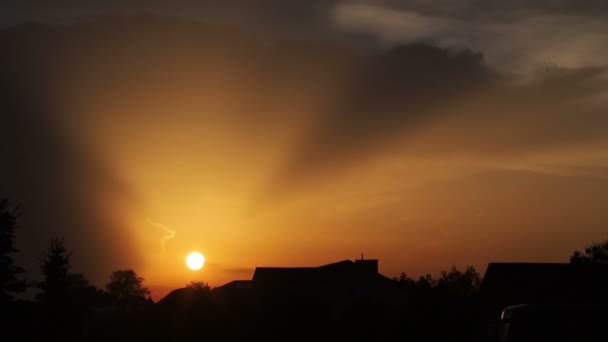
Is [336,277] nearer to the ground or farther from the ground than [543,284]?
farther from the ground

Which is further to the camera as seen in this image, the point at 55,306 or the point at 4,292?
the point at 55,306

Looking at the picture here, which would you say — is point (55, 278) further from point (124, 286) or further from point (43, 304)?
point (124, 286)

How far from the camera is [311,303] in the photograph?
55.0 metres

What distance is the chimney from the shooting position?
73.3 meters

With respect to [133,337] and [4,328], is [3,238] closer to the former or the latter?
[4,328]

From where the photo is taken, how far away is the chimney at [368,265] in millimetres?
73312

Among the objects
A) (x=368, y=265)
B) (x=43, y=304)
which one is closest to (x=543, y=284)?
(x=368, y=265)

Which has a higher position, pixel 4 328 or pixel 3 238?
pixel 3 238

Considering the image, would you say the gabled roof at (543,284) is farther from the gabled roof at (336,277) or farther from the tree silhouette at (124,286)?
the tree silhouette at (124,286)

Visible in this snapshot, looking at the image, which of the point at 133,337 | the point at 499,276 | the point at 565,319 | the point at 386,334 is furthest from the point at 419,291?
the point at 565,319

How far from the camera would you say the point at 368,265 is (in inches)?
2931

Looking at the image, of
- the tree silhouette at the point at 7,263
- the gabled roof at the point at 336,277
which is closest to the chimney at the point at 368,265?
the gabled roof at the point at 336,277

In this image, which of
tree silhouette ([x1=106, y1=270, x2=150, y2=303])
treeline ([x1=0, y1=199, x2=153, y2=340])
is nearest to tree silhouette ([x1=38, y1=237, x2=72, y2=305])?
treeline ([x1=0, y1=199, x2=153, y2=340])

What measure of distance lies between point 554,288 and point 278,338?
91.8ft
